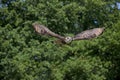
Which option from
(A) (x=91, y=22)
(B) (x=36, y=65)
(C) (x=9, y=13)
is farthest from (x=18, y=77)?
(A) (x=91, y=22)

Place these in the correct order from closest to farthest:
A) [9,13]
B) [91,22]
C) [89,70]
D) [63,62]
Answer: [89,70], [63,62], [9,13], [91,22]

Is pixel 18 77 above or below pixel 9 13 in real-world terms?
below

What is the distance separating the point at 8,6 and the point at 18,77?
5.13 meters

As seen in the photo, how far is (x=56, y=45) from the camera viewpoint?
1833 cm

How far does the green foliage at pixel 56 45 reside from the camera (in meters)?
18.4

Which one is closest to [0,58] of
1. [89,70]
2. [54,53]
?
[54,53]

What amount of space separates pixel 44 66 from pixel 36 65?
44 cm

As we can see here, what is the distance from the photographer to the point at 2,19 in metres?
21.5

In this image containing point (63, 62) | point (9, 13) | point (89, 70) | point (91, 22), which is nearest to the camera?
point (89, 70)

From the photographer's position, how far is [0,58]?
19750 millimetres

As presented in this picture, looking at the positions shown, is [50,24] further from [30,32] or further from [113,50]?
[113,50]

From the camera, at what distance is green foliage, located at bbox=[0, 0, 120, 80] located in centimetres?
1844

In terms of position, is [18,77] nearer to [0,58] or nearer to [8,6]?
[0,58]

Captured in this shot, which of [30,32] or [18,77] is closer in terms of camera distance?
[18,77]
